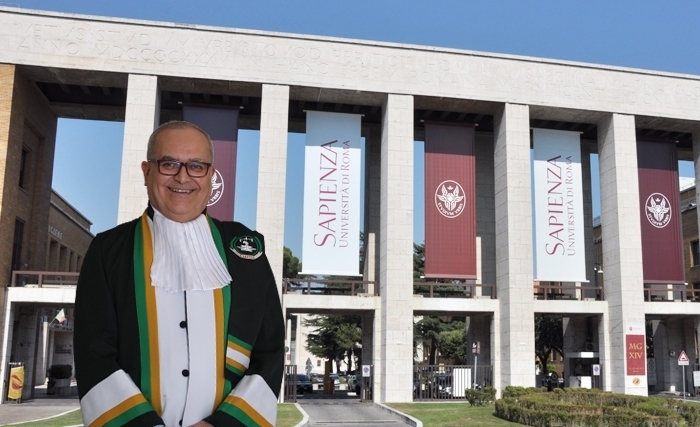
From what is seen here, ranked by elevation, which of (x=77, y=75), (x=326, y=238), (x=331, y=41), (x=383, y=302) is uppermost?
(x=331, y=41)

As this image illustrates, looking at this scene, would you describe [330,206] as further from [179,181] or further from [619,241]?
[179,181]

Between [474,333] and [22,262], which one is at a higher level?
[22,262]

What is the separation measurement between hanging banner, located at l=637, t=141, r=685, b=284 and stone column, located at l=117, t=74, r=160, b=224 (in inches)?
962

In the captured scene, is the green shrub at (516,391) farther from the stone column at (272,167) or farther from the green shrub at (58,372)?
the green shrub at (58,372)

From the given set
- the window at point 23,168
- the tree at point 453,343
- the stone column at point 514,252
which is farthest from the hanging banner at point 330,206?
the tree at point 453,343

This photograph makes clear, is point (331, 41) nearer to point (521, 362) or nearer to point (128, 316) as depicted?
point (521, 362)

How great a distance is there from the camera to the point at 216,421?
3102 millimetres

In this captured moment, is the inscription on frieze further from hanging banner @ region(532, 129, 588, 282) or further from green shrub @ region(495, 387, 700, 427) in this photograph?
green shrub @ region(495, 387, 700, 427)

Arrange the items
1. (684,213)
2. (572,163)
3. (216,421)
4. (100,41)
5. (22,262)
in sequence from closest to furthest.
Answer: (216,421) < (100,41) < (22,262) < (572,163) < (684,213)

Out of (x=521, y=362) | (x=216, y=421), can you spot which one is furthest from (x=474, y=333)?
(x=216, y=421)

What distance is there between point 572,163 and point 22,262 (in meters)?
27.2

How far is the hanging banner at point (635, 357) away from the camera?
3312 cm

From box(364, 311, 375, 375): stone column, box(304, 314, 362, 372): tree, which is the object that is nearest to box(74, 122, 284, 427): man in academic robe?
box(364, 311, 375, 375): stone column

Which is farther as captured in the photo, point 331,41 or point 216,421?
point 331,41
